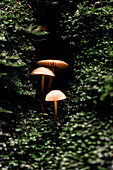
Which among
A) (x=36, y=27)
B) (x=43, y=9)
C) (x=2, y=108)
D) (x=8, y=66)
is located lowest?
(x=2, y=108)

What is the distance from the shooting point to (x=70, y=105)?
12.2ft

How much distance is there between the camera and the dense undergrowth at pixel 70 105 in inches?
100

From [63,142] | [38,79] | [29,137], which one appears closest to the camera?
[63,142]

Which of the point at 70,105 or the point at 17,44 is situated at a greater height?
the point at 17,44

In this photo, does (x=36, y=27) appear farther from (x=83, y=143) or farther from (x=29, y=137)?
(x=83, y=143)

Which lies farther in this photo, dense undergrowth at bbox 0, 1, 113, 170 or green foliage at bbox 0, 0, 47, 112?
green foliage at bbox 0, 0, 47, 112

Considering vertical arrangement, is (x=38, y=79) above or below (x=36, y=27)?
below

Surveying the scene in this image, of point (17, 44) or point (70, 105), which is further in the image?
point (17, 44)

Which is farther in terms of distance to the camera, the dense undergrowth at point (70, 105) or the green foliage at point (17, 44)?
the green foliage at point (17, 44)

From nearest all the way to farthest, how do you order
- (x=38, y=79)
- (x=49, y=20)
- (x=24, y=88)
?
(x=24, y=88)
(x=38, y=79)
(x=49, y=20)

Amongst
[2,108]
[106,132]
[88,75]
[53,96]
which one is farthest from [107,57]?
[2,108]

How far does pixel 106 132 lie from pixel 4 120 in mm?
2111

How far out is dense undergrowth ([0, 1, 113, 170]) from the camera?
8.34ft

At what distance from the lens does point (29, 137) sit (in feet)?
10.3
